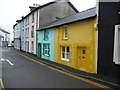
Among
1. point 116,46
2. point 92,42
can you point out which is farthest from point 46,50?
point 116,46

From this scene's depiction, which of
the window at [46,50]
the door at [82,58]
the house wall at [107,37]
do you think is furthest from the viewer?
the window at [46,50]

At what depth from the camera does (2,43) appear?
63906 mm

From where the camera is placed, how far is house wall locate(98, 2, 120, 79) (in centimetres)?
917

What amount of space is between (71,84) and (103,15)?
5238mm

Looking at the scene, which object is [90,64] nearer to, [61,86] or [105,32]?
[105,32]

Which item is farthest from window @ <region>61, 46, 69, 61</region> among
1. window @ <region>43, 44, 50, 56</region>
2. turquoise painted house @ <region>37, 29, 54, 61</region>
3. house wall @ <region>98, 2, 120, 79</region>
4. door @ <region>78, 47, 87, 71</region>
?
house wall @ <region>98, 2, 120, 79</region>

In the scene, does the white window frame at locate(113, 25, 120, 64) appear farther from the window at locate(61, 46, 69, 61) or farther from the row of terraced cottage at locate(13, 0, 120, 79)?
the window at locate(61, 46, 69, 61)

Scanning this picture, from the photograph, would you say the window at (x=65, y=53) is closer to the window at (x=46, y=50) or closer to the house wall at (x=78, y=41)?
the house wall at (x=78, y=41)

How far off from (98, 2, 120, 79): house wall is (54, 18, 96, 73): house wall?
720mm

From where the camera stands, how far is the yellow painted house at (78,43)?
11023 millimetres

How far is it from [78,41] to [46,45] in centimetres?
859

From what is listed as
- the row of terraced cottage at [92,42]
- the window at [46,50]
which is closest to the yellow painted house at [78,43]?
the row of terraced cottage at [92,42]

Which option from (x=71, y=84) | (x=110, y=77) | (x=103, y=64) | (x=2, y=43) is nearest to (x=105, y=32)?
(x=103, y=64)

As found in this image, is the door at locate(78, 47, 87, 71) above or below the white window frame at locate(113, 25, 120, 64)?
below
